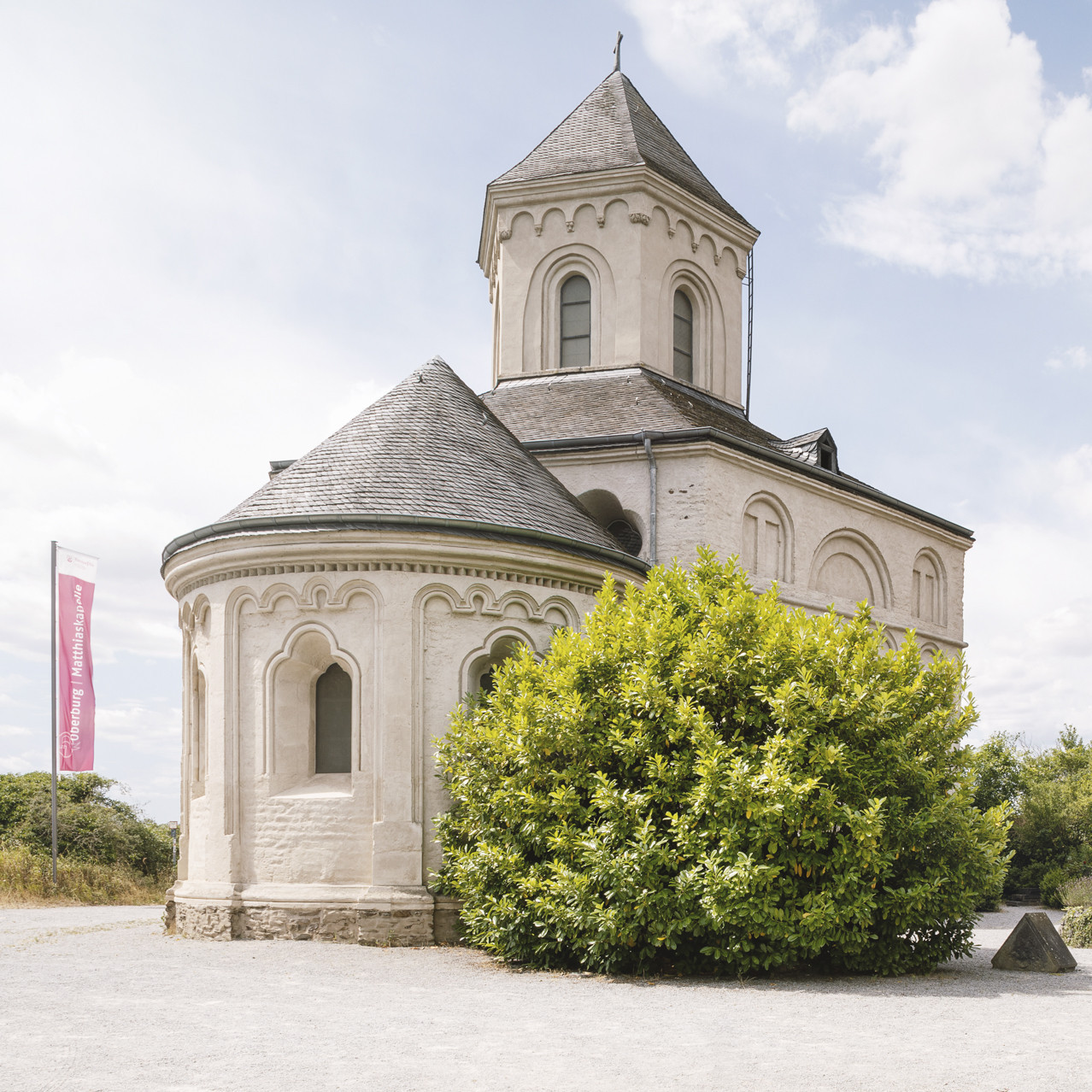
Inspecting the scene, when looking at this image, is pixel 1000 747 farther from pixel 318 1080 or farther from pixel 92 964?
pixel 318 1080

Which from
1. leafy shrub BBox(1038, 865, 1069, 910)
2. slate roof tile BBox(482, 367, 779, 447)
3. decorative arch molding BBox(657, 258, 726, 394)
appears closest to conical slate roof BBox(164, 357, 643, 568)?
slate roof tile BBox(482, 367, 779, 447)

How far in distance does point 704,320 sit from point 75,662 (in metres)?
15.4

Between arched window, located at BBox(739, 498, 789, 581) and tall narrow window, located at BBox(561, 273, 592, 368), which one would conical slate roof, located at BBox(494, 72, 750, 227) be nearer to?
tall narrow window, located at BBox(561, 273, 592, 368)

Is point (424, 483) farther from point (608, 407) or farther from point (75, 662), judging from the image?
point (75, 662)

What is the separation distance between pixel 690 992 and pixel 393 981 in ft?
9.15

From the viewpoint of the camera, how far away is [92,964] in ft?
42.1

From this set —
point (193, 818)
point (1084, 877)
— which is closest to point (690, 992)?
point (193, 818)

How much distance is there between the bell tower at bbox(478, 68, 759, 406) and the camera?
2570 centimetres

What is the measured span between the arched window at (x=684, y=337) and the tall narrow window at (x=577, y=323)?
202cm

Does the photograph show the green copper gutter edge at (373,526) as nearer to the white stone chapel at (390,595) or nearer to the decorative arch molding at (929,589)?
the white stone chapel at (390,595)

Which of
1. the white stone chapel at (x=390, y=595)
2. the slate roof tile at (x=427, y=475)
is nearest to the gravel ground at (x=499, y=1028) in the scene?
the white stone chapel at (x=390, y=595)

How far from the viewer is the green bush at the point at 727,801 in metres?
11.5

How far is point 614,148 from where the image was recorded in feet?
87.5

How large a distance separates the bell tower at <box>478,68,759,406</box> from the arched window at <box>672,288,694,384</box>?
0.03 m
